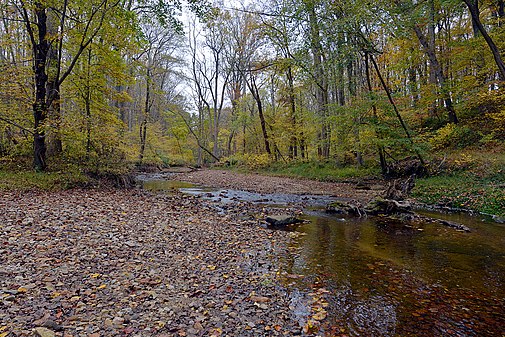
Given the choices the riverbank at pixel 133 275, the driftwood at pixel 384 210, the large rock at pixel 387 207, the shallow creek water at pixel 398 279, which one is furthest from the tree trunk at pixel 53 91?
the large rock at pixel 387 207

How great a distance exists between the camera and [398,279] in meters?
5.20

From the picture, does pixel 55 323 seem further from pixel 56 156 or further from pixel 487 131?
pixel 487 131

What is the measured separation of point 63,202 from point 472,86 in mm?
21471

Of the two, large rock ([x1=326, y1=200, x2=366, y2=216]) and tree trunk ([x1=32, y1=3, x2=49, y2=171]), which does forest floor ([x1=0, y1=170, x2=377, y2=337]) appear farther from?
tree trunk ([x1=32, y1=3, x2=49, y2=171])

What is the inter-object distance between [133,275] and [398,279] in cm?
474

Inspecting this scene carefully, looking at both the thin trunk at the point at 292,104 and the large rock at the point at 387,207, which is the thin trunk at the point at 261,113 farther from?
the large rock at the point at 387,207

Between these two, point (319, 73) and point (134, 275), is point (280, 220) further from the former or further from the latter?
point (319, 73)

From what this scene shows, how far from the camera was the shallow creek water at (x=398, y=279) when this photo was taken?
388cm

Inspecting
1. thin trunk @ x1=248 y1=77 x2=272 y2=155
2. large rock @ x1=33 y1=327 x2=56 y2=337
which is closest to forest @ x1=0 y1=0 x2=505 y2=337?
large rock @ x1=33 y1=327 x2=56 y2=337

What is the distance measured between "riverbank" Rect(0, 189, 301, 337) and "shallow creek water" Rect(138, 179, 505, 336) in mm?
606

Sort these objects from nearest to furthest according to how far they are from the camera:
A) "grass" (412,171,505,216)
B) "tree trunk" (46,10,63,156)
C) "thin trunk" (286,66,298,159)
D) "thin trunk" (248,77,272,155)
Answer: "grass" (412,171,505,216) < "tree trunk" (46,10,63,156) < "thin trunk" (286,66,298,159) < "thin trunk" (248,77,272,155)

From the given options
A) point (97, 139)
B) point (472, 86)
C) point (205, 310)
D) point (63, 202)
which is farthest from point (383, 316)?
point (472, 86)

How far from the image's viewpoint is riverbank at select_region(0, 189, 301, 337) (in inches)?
141

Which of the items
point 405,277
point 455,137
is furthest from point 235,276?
point 455,137
